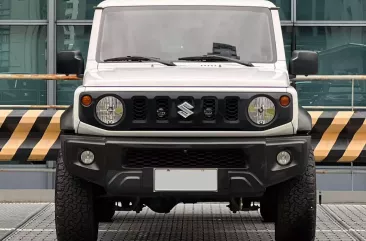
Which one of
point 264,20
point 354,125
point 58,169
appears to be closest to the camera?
point 58,169

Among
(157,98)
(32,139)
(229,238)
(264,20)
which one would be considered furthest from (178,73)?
(32,139)

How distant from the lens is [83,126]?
19.8 ft

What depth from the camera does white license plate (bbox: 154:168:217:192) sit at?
5.90 metres

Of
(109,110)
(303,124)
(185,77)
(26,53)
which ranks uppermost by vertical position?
(26,53)

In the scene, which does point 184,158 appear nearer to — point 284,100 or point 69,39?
point 284,100

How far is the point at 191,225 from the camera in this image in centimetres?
842

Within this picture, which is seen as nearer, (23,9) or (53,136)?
(53,136)

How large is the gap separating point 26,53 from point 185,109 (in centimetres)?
733

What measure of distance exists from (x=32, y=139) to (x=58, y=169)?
9.61 ft

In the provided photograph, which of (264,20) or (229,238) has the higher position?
(264,20)

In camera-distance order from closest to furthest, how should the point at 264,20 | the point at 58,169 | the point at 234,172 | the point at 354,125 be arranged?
the point at 234,172
the point at 58,169
the point at 264,20
the point at 354,125

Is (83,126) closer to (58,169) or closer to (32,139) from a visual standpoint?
(58,169)

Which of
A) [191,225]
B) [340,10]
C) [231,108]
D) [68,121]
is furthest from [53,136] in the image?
[340,10]

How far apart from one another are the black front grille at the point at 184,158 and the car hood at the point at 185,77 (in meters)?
0.47
